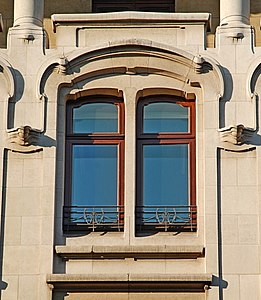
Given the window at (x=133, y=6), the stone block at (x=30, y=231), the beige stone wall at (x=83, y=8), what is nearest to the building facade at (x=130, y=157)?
the stone block at (x=30, y=231)

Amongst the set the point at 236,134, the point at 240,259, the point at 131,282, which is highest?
the point at 236,134

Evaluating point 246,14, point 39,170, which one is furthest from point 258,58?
point 39,170

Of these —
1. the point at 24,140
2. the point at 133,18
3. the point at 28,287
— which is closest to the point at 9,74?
the point at 24,140

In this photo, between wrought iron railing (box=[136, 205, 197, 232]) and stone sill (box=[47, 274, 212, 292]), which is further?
wrought iron railing (box=[136, 205, 197, 232])

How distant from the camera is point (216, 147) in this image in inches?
1135

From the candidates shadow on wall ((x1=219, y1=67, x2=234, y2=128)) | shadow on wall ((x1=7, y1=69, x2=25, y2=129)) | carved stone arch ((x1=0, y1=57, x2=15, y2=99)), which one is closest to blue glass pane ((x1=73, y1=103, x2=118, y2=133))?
shadow on wall ((x1=7, y1=69, x2=25, y2=129))

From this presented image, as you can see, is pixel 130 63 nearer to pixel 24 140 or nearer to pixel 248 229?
pixel 24 140

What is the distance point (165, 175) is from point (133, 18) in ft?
12.8

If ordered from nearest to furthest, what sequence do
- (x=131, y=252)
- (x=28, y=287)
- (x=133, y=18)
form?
1. (x=28, y=287)
2. (x=131, y=252)
3. (x=133, y=18)

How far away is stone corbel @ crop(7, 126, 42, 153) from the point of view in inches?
1135

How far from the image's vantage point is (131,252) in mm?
27938

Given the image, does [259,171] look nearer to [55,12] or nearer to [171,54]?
[171,54]

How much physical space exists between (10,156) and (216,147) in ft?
15.6

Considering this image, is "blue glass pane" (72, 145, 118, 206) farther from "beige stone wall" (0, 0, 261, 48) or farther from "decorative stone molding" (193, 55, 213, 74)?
"beige stone wall" (0, 0, 261, 48)
